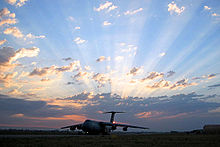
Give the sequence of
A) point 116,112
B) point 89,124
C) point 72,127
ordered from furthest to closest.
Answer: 1. point 116,112
2. point 72,127
3. point 89,124

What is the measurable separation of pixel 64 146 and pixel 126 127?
137 feet

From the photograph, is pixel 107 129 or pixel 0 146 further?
pixel 107 129

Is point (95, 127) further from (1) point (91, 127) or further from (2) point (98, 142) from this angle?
(2) point (98, 142)

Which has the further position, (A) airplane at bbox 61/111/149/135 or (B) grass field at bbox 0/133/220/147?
(A) airplane at bbox 61/111/149/135

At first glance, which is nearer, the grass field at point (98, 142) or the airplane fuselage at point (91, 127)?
the grass field at point (98, 142)

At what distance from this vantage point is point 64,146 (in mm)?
18172

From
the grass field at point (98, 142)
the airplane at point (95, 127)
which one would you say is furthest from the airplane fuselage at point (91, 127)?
the grass field at point (98, 142)

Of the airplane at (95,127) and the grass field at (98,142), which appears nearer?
the grass field at (98,142)

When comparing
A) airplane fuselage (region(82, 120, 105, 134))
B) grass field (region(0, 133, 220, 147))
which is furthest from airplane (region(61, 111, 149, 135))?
grass field (region(0, 133, 220, 147))

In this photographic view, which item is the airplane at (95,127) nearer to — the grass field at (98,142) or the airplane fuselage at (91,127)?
the airplane fuselage at (91,127)

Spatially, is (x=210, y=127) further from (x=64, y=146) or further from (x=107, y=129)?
(x=64, y=146)

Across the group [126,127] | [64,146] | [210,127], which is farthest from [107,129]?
[210,127]

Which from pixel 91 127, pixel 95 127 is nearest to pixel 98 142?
pixel 91 127

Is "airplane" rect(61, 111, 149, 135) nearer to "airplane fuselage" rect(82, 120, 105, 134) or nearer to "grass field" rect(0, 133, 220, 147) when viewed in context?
"airplane fuselage" rect(82, 120, 105, 134)
